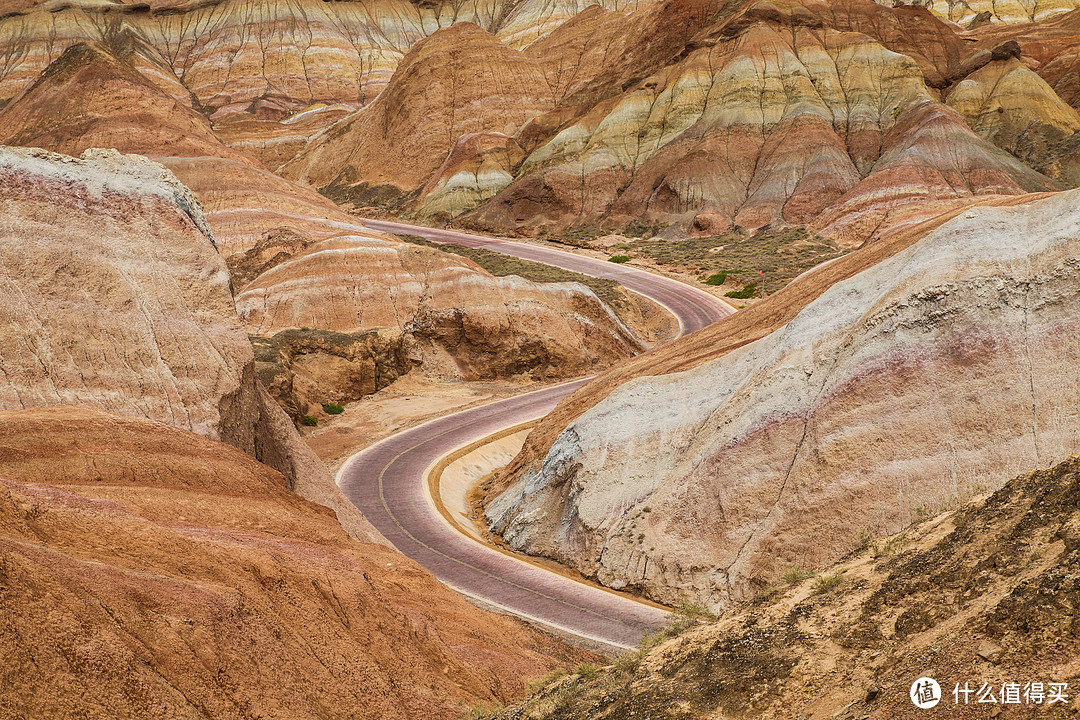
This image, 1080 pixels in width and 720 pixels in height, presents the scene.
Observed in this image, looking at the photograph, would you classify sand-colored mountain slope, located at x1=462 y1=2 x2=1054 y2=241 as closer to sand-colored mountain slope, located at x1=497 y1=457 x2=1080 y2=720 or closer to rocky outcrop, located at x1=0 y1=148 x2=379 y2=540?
rocky outcrop, located at x1=0 y1=148 x2=379 y2=540

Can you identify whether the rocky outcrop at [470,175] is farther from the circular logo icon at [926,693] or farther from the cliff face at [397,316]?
the circular logo icon at [926,693]

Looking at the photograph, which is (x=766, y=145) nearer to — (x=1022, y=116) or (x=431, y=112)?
(x=1022, y=116)

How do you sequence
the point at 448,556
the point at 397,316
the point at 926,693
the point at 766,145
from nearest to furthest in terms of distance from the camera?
the point at 926,693 → the point at 448,556 → the point at 397,316 → the point at 766,145

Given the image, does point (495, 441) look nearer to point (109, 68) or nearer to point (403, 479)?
point (403, 479)

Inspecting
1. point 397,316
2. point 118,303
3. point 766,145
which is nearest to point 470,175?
point 766,145

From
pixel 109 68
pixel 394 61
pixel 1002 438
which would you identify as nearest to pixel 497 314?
pixel 1002 438

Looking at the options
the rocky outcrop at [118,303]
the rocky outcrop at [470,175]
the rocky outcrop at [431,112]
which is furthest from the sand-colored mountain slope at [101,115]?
the rocky outcrop at [118,303]

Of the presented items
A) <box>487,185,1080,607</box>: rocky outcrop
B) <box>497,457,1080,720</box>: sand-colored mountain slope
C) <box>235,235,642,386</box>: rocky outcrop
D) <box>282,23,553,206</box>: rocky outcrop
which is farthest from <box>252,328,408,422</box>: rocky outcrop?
<box>282,23,553,206</box>: rocky outcrop
